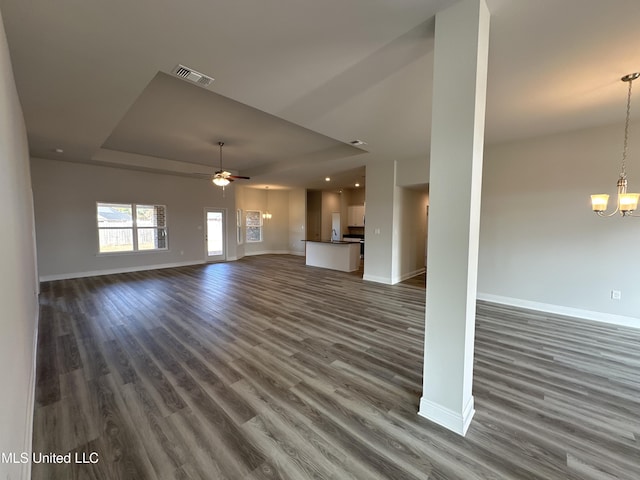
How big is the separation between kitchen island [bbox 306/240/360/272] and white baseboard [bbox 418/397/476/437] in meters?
5.79

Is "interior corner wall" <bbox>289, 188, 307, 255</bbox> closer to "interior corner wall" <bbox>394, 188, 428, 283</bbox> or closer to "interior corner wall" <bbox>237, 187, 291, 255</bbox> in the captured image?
"interior corner wall" <bbox>237, 187, 291, 255</bbox>

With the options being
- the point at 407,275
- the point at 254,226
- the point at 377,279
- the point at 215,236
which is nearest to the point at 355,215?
the point at 254,226

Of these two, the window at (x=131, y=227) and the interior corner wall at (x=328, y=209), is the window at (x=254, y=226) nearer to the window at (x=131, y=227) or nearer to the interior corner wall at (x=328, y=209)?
the interior corner wall at (x=328, y=209)

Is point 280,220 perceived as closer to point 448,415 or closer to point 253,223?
point 253,223

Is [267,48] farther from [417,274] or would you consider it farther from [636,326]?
[417,274]

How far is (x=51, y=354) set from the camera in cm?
286

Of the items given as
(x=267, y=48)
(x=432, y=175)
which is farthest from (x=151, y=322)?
(x=432, y=175)

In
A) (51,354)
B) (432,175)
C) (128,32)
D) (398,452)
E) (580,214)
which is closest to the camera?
(398,452)

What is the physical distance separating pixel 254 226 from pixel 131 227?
4.77 metres

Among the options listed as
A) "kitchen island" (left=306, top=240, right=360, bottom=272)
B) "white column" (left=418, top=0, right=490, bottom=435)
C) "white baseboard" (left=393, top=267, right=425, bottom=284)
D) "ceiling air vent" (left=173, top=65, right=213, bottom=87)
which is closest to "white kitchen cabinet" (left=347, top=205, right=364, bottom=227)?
"kitchen island" (left=306, top=240, right=360, bottom=272)

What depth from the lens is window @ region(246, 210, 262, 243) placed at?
1128 cm

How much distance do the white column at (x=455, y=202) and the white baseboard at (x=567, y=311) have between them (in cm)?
358

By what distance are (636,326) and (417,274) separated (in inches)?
157

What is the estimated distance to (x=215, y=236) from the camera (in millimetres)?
9508
